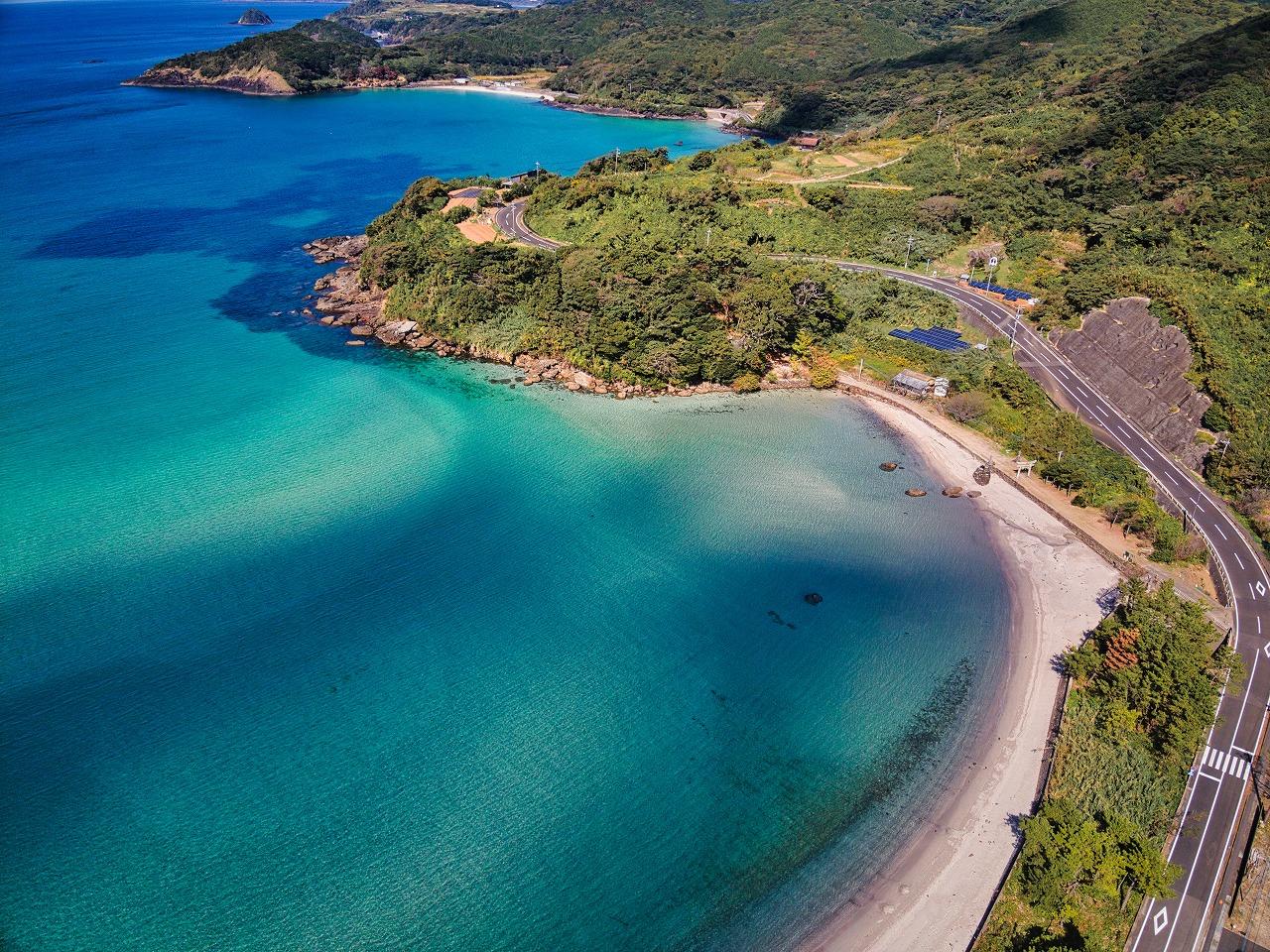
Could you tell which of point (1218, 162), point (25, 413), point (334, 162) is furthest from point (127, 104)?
point (1218, 162)

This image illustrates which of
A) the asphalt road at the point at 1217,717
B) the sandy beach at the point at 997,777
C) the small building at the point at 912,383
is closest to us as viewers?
the asphalt road at the point at 1217,717

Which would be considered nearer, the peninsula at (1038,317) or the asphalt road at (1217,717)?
the asphalt road at (1217,717)

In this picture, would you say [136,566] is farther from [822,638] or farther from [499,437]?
[822,638]

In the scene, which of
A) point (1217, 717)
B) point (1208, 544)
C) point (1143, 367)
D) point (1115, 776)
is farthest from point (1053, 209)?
point (1115, 776)

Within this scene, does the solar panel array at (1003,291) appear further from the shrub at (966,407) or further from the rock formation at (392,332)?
the rock formation at (392,332)

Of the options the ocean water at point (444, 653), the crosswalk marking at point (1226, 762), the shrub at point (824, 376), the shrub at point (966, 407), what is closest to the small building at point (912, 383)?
the shrub at point (966, 407)

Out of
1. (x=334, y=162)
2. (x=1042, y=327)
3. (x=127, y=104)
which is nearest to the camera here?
(x=1042, y=327)

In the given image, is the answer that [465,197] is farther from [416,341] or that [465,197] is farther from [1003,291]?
[1003,291]

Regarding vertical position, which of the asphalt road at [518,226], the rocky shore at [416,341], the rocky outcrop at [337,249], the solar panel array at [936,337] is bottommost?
the rocky shore at [416,341]
